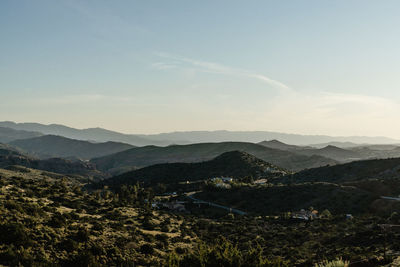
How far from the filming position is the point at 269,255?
3153cm

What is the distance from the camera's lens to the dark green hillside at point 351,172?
11138 cm

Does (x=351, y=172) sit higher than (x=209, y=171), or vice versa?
(x=351, y=172)

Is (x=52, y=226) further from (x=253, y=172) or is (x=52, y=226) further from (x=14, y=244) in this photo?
(x=253, y=172)

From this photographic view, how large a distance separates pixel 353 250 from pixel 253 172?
121 meters

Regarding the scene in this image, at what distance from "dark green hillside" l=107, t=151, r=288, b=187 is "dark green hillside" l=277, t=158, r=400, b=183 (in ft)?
61.1

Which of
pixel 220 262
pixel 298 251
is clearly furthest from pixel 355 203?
pixel 220 262

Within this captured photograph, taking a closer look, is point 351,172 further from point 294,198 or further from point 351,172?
point 294,198

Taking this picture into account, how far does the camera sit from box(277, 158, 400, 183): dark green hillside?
111 meters

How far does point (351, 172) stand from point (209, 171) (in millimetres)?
72854

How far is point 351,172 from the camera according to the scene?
120750mm

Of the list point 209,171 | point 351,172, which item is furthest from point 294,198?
point 209,171

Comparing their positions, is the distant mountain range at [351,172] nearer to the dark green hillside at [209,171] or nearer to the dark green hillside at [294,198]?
the dark green hillside at [209,171]

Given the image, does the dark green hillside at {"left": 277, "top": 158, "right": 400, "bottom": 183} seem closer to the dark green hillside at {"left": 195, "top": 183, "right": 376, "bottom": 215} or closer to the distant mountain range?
the distant mountain range

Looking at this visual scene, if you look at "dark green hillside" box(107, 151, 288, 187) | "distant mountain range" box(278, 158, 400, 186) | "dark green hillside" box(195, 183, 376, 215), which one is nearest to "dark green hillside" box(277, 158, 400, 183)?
"distant mountain range" box(278, 158, 400, 186)
